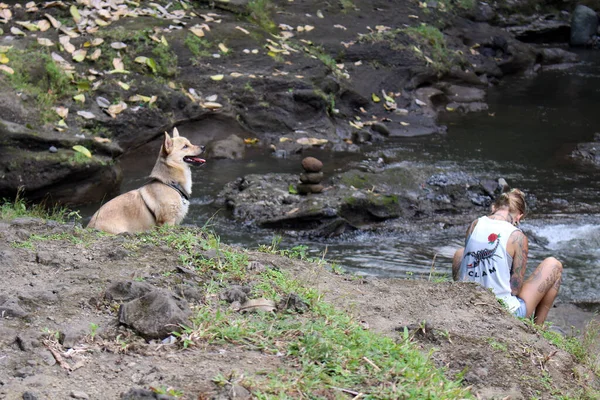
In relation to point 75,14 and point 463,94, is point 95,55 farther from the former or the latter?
point 463,94

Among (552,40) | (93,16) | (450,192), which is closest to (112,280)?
(450,192)

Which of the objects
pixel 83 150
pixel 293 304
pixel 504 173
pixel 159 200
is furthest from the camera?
pixel 504 173

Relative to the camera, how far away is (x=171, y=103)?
46.0 ft

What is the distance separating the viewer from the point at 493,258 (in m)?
6.40

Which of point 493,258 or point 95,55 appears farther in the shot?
point 95,55

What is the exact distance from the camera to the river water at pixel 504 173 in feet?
32.1

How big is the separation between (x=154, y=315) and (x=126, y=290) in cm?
46

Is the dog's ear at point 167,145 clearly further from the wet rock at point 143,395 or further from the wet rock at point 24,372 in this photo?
the wet rock at point 143,395

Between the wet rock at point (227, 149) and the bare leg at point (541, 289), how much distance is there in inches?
314

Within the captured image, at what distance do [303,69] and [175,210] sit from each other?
9.02 m

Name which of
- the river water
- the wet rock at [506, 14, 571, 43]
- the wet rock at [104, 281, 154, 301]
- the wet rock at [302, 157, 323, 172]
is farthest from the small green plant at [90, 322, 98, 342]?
the wet rock at [506, 14, 571, 43]

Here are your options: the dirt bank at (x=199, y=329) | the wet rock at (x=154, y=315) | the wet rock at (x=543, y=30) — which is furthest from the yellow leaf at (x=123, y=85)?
the wet rock at (x=543, y=30)

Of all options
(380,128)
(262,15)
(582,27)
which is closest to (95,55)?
(262,15)

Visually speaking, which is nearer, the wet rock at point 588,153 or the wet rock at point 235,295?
the wet rock at point 235,295
